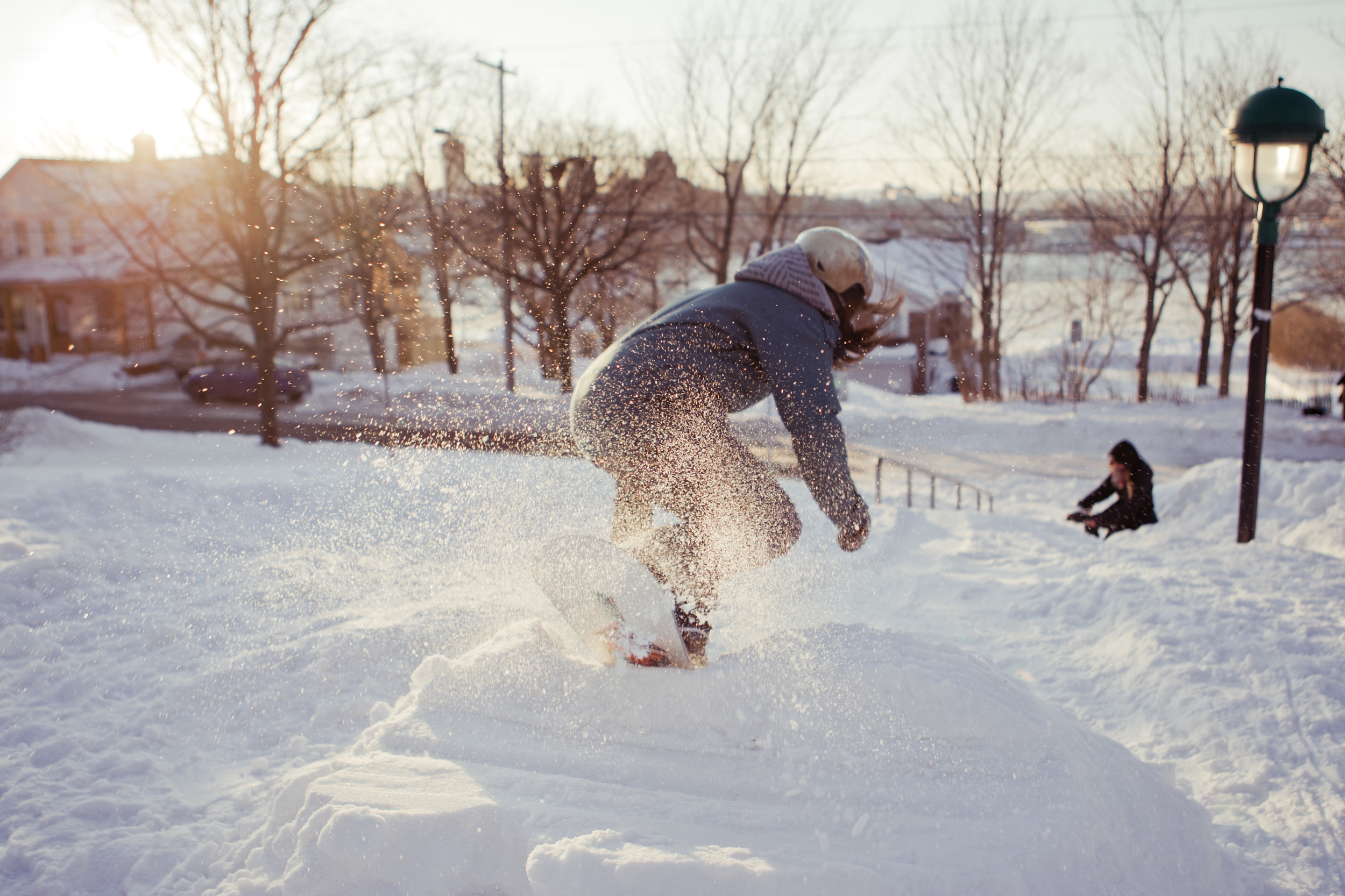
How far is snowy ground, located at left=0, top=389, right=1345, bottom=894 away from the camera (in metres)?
1.90

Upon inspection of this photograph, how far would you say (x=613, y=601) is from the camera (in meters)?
2.45

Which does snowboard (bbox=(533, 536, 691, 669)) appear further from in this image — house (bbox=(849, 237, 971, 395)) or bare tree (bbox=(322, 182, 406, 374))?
house (bbox=(849, 237, 971, 395))

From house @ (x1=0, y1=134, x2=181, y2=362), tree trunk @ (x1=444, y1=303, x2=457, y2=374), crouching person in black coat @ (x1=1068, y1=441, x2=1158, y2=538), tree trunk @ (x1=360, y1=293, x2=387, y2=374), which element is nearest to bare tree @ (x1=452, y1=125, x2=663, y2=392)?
tree trunk @ (x1=360, y1=293, x2=387, y2=374)

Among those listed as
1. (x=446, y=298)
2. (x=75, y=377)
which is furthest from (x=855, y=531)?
(x=75, y=377)

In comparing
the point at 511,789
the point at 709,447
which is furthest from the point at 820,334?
the point at 511,789

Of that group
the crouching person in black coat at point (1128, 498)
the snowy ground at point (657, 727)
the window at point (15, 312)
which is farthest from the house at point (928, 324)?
the window at point (15, 312)

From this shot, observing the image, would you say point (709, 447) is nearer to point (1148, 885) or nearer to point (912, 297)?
point (1148, 885)

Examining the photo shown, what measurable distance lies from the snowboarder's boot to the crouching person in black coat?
17.9 ft

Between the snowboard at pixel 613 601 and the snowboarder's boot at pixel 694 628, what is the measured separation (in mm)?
51

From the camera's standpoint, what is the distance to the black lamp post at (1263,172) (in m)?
5.65

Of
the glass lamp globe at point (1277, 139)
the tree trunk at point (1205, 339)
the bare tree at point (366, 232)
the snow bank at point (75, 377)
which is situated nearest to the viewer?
the glass lamp globe at point (1277, 139)

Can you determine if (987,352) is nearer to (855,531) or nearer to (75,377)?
(855,531)

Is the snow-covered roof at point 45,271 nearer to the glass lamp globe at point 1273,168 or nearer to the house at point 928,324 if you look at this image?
the house at point 928,324

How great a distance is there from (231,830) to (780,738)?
5.29 feet
